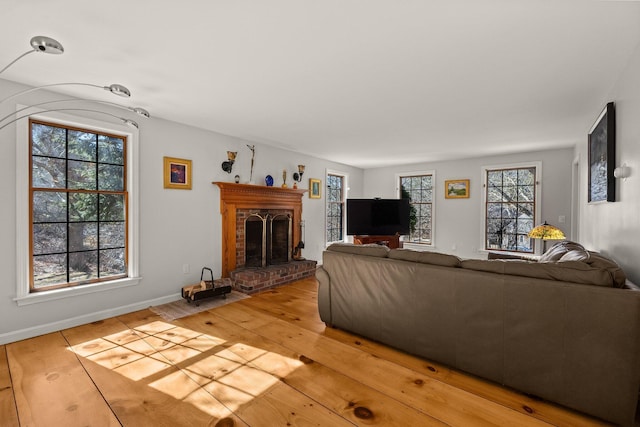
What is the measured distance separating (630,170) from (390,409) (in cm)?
230

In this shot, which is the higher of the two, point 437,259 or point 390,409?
point 437,259

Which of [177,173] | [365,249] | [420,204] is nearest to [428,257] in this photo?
[365,249]

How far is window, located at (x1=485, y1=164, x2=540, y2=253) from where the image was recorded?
5.54 meters

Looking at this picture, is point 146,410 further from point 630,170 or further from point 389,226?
point 389,226

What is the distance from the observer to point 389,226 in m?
6.29

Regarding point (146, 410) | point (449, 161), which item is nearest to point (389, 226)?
point (449, 161)

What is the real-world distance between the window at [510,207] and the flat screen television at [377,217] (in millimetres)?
1678

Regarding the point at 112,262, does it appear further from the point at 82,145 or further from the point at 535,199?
the point at 535,199

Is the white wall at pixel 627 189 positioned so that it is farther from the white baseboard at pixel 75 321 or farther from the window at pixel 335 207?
the window at pixel 335 207

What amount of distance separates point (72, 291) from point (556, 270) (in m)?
4.31

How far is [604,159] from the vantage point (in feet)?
8.52

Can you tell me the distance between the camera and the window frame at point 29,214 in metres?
2.70

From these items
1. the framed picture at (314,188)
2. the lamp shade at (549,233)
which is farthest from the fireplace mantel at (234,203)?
the lamp shade at (549,233)

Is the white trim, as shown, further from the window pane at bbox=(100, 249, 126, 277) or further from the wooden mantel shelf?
the window pane at bbox=(100, 249, 126, 277)
